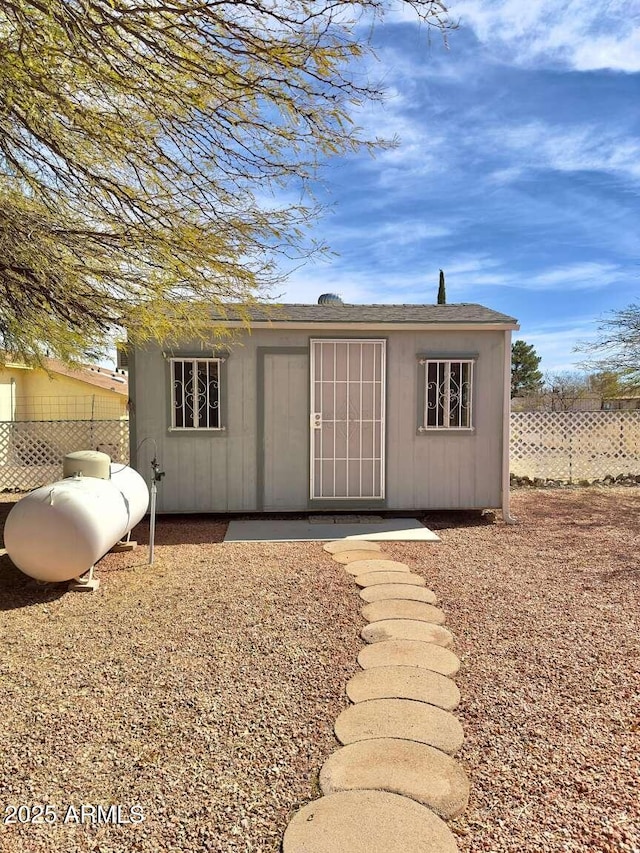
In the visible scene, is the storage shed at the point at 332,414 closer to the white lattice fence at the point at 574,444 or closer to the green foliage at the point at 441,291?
the white lattice fence at the point at 574,444

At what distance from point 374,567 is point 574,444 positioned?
6.79 metres

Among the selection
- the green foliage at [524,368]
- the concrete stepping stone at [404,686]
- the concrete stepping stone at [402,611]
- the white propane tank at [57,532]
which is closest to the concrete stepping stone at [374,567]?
the concrete stepping stone at [402,611]

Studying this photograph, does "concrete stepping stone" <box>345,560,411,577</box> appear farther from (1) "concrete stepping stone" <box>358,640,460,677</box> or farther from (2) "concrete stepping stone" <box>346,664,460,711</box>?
(2) "concrete stepping stone" <box>346,664,460,711</box>

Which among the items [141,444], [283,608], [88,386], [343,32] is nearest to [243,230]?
[343,32]

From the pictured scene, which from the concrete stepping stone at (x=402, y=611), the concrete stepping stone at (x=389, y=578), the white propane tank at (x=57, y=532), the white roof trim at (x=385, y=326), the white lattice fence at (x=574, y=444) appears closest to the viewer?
the concrete stepping stone at (x=402, y=611)

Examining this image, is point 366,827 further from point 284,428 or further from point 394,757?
point 284,428

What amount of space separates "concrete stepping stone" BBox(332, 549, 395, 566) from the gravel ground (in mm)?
141

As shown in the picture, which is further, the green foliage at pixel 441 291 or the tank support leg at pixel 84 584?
the green foliage at pixel 441 291

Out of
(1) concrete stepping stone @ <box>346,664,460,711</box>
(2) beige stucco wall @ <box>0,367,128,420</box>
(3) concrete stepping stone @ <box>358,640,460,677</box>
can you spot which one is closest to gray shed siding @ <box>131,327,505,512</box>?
(3) concrete stepping stone @ <box>358,640,460,677</box>

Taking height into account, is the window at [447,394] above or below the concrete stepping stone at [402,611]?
above

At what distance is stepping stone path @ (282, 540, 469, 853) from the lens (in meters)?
1.80

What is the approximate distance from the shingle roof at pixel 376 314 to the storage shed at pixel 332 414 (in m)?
0.04

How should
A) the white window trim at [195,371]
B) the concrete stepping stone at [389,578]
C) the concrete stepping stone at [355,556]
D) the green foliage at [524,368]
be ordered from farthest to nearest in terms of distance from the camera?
the green foliage at [524,368] → the white window trim at [195,371] → the concrete stepping stone at [355,556] → the concrete stepping stone at [389,578]

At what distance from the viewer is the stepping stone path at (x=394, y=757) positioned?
1797 millimetres
